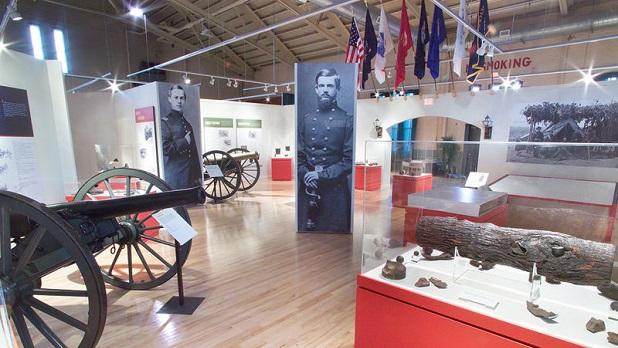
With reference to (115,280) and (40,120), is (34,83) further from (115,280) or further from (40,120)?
(115,280)

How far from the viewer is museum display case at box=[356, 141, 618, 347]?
1641mm

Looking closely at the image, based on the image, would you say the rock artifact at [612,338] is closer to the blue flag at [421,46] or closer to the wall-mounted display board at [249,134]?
the blue flag at [421,46]

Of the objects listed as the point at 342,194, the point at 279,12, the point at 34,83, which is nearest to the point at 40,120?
the point at 34,83

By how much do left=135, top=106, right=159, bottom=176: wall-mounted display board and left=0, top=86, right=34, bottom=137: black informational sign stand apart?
258cm

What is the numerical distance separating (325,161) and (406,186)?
239 centimetres

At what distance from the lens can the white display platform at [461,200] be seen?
219cm

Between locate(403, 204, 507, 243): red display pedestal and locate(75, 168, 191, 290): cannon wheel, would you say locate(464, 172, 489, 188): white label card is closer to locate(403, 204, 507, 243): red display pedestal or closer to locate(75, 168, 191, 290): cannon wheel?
locate(403, 204, 507, 243): red display pedestal

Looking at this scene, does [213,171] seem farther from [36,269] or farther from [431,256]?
[431,256]

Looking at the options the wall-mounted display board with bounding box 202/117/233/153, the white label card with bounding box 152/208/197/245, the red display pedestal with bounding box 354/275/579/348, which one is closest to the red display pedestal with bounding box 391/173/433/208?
the red display pedestal with bounding box 354/275/579/348

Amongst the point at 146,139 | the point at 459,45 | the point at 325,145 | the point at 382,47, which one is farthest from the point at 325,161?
the point at 146,139

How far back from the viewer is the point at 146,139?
7.13 metres

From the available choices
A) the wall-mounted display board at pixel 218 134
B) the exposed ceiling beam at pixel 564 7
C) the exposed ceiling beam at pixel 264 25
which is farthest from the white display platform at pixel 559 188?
the exposed ceiling beam at pixel 264 25

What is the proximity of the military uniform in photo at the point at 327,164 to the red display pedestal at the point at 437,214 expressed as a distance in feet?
7.61

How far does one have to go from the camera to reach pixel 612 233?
1.83 meters
